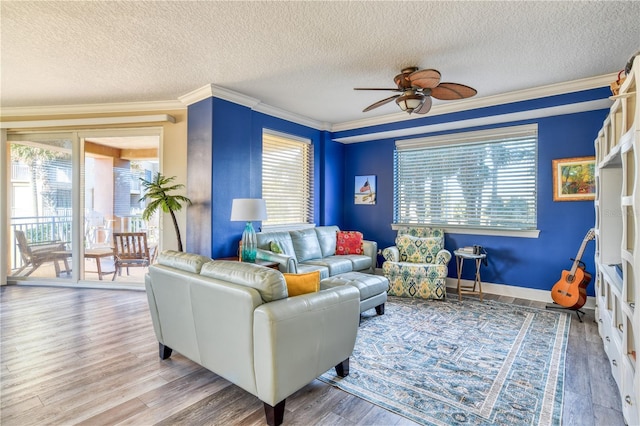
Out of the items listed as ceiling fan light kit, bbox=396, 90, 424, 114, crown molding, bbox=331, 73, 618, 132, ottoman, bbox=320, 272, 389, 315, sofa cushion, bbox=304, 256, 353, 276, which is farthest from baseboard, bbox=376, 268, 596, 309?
ceiling fan light kit, bbox=396, 90, 424, 114

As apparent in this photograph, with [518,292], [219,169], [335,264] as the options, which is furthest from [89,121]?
[518,292]

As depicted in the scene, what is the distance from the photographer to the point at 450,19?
98.3 inches

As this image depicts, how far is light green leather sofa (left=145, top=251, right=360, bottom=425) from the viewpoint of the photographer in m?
1.82

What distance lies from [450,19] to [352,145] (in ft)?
12.1

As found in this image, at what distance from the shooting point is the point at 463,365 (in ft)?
8.47

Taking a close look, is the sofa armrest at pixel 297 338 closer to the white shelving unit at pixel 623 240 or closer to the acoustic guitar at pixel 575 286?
the white shelving unit at pixel 623 240

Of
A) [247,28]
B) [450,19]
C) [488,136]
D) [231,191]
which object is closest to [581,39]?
[450,19]

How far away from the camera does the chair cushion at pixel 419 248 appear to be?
4770 millimetres

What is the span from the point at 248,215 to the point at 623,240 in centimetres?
314

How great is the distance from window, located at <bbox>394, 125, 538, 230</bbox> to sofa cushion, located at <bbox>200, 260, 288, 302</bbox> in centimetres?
382

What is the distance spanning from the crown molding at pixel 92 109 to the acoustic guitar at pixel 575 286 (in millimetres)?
5268

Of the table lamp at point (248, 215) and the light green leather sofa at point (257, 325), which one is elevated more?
the table lamp at point (248, 215)

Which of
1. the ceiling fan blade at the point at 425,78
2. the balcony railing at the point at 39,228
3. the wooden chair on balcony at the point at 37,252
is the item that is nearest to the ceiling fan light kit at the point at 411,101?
the ceiling fan blade at the point at 425,78

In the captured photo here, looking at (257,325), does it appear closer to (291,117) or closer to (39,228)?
(291,117)
